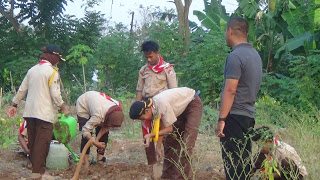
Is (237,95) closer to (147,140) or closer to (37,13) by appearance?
(147,140)

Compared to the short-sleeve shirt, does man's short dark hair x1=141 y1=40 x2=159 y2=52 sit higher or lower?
higher

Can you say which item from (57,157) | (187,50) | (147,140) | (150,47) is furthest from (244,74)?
(187,50)

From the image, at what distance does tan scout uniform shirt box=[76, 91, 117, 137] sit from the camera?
6.12 metres

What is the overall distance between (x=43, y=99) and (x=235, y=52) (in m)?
2.46

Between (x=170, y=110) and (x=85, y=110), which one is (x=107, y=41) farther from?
(x=170, y=110)

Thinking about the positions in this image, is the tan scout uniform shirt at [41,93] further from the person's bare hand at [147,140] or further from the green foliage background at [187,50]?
the green foliage background at [187,50]

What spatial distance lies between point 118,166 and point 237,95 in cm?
268

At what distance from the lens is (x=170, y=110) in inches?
205

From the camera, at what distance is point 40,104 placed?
5906 millimetres

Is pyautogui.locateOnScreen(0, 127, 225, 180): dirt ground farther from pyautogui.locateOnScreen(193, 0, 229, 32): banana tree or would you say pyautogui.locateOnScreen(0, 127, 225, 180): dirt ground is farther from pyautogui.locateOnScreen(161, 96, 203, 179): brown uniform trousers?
pyautogui.locateOnScreen(193, 0, 229, 32): banana tree

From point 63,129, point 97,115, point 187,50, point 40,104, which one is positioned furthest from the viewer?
point 187,50

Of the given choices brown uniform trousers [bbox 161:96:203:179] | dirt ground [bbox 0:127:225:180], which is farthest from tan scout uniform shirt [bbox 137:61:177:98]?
dirt ground [bbox 0:127:225:180]

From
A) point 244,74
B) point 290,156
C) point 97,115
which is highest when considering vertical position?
point 244,74

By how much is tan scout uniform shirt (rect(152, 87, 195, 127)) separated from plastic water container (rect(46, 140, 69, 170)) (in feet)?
6.19
